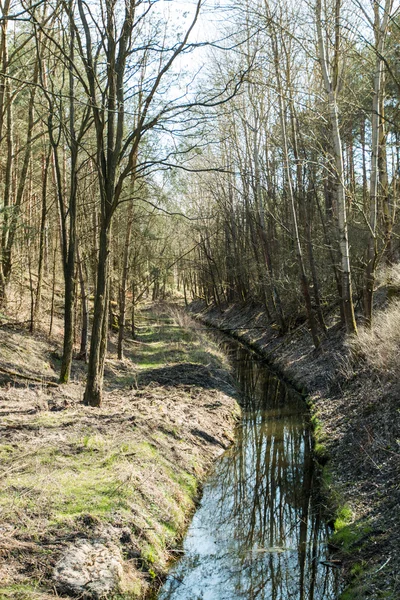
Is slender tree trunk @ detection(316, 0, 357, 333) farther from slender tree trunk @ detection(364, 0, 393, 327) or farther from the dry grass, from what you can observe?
the dry grass

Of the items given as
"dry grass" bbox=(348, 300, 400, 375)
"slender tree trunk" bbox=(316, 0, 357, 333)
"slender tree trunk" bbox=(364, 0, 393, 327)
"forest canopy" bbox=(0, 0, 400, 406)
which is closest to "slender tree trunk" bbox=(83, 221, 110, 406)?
"forest canopy" bbox=(0, 0, 400, 406)

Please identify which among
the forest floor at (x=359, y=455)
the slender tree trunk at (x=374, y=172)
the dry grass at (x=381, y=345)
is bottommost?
the forest floor at (x=359, y=455)

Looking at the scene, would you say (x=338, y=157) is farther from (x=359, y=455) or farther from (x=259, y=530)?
(x=259, y=530)

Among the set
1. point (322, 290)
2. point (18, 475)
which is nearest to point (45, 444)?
point (18, 475)

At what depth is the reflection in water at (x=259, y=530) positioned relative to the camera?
5.76 meters

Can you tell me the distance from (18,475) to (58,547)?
4.18 feet

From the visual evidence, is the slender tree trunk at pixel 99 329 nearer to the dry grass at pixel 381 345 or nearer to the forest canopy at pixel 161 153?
the forest canopy at pixel 161 153

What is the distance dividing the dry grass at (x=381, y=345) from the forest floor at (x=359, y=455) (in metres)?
0.05

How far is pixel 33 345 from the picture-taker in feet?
43.8

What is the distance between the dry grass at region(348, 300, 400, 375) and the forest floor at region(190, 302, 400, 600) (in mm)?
46

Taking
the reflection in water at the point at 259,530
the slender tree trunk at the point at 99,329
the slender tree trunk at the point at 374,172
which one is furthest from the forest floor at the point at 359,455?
the slender tree trunk at the point at 99,329

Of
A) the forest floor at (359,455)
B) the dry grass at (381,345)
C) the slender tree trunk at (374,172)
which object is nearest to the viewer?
the forest floor at (359,455)

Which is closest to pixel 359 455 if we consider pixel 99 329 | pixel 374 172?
pixel 99 329

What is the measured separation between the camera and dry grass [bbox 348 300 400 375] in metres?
9.57
